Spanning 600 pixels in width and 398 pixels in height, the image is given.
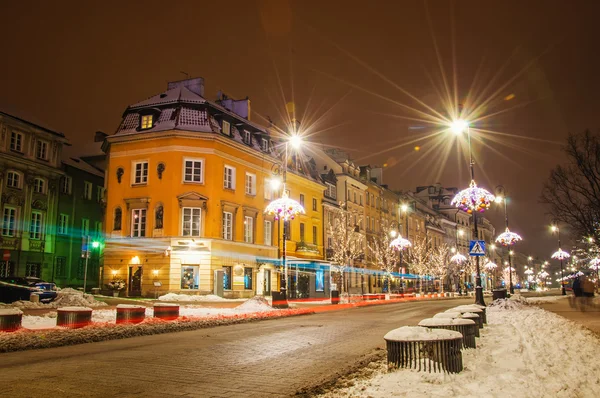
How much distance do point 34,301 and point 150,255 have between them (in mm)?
12537

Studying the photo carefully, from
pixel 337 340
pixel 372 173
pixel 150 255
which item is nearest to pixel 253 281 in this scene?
pixel 150 255

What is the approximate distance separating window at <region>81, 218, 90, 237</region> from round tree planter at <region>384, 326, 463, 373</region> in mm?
45943

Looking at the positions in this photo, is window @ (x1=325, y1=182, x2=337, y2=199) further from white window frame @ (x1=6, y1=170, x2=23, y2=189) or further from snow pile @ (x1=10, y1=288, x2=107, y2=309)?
snow pile @ (x1=10, y1=288, x2=107, y2=309)

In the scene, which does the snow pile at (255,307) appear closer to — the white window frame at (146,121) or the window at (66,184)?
the white window frame at (146,121)

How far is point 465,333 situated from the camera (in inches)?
384

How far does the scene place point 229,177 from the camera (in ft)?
135

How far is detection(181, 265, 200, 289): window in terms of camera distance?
123 ft

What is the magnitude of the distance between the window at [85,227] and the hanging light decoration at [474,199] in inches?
1423

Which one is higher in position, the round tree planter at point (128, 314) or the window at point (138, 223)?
the window at point (138, 223)

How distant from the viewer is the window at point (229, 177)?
4056cm

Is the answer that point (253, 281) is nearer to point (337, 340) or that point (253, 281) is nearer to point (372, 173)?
point (337, 340)

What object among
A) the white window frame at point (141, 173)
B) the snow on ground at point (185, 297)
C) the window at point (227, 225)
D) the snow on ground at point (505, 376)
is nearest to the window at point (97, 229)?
the white window frame at point (141, 173)

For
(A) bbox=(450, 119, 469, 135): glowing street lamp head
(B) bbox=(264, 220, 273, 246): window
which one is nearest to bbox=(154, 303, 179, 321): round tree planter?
(A) bbox=(450, 119, 469, 135): glowing street lamp head

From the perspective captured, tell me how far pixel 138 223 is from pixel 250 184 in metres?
9.83
